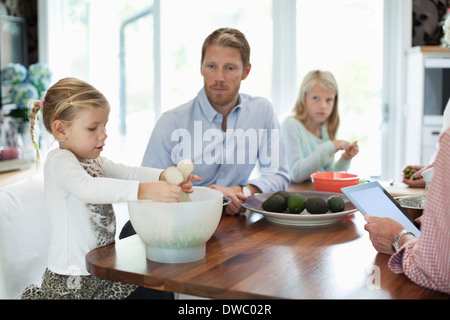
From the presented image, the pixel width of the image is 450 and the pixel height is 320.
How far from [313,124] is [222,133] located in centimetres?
90

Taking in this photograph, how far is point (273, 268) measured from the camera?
1.13 m

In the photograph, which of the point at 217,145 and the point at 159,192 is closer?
the point at 159,192

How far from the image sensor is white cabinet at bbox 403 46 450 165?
3230mm

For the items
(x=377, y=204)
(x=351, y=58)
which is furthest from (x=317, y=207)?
(x=351, y=58)

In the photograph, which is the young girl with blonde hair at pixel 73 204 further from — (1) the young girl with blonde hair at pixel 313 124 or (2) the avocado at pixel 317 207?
(1) the young girl with blonde hair at pixel 313 124

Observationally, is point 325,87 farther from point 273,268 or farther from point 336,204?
point 273,268

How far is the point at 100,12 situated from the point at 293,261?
3636 mm

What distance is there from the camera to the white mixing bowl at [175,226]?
1136 mm

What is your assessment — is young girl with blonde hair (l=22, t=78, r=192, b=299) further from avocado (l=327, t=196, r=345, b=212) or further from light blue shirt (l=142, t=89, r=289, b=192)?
light blue shirt (l=142, t=89, r=289, b=192)

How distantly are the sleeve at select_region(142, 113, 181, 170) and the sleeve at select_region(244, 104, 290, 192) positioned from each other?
1.23 feet

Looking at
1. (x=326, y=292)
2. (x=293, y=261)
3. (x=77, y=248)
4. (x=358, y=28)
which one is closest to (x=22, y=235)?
(x=77, y=248)

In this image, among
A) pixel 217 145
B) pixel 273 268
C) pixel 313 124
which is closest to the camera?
pixel 273 268

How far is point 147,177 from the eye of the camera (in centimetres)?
156

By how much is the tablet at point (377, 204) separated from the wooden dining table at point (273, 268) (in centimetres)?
9
